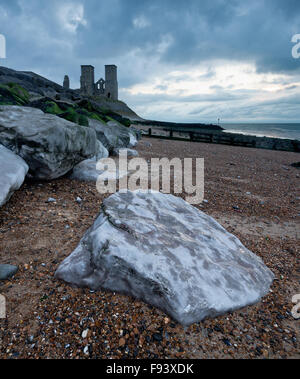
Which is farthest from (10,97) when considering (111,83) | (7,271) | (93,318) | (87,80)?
(111,83)

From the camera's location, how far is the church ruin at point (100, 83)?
166 feet

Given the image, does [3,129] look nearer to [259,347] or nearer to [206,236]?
[206,236]

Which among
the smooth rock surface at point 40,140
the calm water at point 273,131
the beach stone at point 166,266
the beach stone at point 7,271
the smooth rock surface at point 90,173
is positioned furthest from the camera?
the calm water at point 273,131

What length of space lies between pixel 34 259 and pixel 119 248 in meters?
1.03

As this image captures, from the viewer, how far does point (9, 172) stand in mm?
2973

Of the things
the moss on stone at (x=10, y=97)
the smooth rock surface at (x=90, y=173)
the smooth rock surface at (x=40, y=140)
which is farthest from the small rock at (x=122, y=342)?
the moss on stone at (x=10, y=97)

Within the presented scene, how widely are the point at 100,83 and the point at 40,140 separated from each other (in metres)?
56.3

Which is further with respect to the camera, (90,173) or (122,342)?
(90,173)

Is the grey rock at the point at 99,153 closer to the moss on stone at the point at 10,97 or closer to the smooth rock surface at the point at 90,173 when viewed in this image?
the smooth rock surface at the point at 90,173

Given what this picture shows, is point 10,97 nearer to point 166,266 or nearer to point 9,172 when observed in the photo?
point 9,172

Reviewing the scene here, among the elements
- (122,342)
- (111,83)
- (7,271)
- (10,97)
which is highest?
(111,83)

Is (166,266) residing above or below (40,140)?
below

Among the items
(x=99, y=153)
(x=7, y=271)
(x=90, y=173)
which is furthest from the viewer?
(x=99, y=153)

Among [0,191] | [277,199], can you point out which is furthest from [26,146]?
[277,199]
